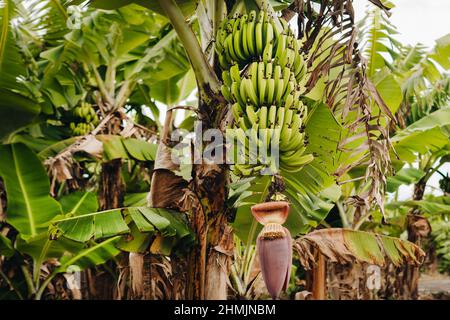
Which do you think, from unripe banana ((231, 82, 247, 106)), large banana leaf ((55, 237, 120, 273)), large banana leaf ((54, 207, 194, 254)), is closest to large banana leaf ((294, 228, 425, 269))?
large banana leaf ((54, 207, 194, 254))

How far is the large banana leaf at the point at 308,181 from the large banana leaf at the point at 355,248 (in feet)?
0.34

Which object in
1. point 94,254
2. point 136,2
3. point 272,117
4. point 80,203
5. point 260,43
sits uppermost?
point 136,2

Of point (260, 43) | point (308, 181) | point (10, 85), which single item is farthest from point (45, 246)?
point (260, 43)

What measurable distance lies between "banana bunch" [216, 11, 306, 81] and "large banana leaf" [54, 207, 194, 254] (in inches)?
24.7

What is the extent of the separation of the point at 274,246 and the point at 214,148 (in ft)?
1.67

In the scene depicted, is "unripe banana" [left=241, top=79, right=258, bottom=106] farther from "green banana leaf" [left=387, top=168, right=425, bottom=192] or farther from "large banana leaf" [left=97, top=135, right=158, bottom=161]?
"green banana leaf" [left=387, top=168, right=425, bottom=192]

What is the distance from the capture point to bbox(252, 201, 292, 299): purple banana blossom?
1405 millimetres

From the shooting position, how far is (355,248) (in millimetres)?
2412

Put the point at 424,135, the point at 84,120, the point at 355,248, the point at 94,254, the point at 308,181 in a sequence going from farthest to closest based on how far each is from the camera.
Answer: the point at 84,120 → the point at 94,254 → the point at 424,135 → the point at 355,248 → the point at 308,181

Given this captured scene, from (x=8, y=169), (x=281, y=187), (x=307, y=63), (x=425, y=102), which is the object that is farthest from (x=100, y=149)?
(x=425, y=102)

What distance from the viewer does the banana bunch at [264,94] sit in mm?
1506

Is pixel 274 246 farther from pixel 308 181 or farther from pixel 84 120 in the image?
pixel 84 120
